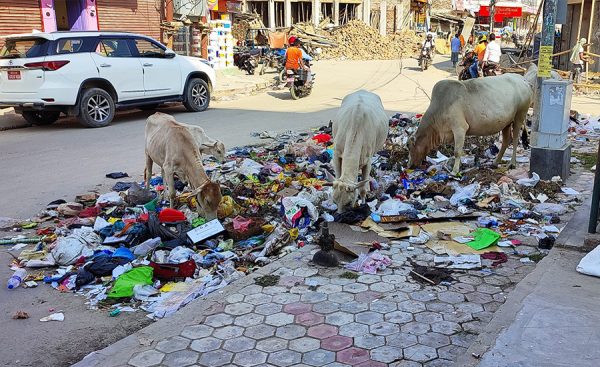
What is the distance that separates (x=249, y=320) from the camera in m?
4.39

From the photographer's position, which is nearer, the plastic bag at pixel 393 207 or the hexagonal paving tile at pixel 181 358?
the hexagonal paving tile at pixel 181 358

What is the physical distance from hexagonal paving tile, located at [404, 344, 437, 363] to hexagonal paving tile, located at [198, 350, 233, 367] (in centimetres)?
120

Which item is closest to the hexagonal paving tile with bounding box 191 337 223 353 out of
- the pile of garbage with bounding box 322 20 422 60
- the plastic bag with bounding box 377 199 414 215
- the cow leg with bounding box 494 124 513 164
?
the plastic bag with bounding box 377 199 414 215

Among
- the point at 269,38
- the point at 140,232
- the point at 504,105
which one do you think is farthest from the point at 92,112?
the point at 269,38

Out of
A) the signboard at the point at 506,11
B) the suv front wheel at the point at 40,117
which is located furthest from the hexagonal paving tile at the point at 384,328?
the signboard at the point at 506,11

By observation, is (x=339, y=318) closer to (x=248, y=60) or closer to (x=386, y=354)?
(x=386, y=354)

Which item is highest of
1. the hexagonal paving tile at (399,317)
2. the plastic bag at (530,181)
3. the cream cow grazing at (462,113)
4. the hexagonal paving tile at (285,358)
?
the cream cow grazing at (462,113)

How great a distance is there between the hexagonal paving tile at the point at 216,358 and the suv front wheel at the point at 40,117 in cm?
1125

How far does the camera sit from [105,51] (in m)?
13.3

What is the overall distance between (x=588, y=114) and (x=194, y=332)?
13.7m

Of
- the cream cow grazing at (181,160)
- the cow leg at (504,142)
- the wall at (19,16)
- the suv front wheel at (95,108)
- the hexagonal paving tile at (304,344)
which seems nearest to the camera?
the hexagonal paving tile at (304,344)

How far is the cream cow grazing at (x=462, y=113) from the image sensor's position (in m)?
8.60

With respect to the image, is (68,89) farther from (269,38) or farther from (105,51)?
(269,38)

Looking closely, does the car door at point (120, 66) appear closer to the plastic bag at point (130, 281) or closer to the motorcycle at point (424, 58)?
the plastic bag at point (130, 281)
